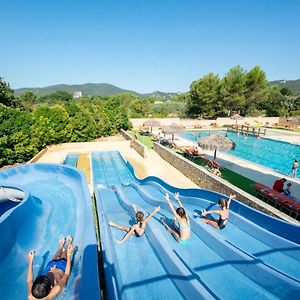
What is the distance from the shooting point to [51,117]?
1877 centimetres

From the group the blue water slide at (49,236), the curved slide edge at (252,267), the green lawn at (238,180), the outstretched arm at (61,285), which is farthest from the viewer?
the green lawn at (238,180)

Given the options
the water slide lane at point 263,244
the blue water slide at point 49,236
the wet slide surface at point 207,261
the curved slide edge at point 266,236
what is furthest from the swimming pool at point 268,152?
the blue water slide at point 49,236

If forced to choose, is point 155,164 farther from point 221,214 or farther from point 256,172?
point 221,214

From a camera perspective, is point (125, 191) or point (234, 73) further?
point (234, 73)

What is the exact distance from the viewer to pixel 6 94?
108 ft

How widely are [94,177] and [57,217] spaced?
4.70m

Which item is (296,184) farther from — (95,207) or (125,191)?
(95,207)

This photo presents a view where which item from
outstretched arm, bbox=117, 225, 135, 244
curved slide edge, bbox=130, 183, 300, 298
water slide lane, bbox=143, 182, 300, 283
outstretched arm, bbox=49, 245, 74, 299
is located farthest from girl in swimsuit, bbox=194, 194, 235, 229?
outstretched arm, bbox=49, 245, 74, 299

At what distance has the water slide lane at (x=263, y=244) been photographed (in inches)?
188

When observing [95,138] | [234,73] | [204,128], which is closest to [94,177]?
[95,138]

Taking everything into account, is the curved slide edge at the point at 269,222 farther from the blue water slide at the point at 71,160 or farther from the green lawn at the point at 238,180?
the blue water slide at the point at 71,160

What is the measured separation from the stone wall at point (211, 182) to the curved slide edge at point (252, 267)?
2.08 metres

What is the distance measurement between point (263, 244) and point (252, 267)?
4.15 feet

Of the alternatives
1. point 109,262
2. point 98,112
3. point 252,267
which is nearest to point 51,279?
point 109,262
